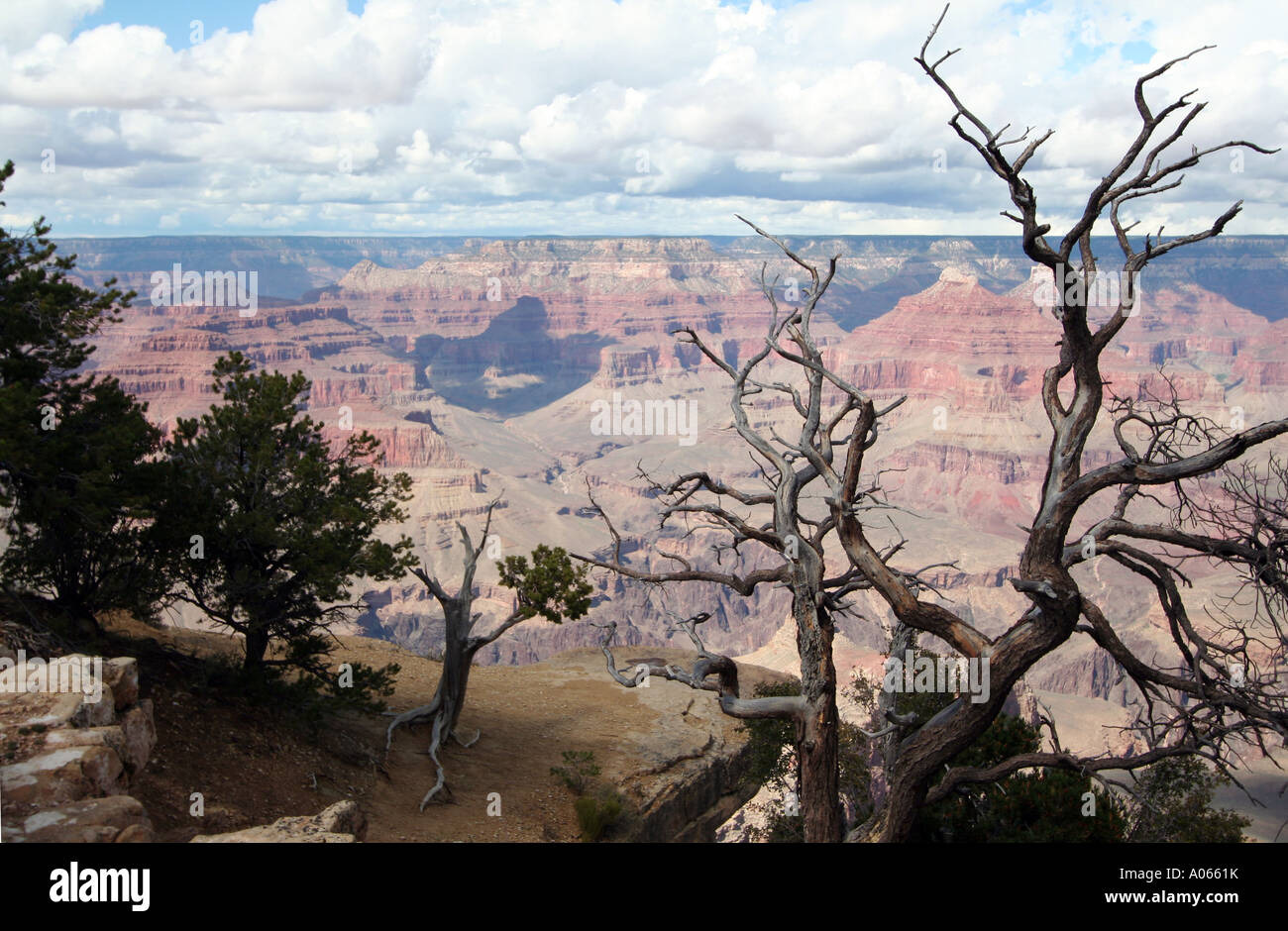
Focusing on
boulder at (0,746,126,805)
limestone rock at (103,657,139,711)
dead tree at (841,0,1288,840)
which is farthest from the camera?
limestone rock at (103,657,139,711)

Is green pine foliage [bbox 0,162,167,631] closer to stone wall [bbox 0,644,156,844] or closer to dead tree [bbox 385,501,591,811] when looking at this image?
stone wall [bbox 0,644,156,844]

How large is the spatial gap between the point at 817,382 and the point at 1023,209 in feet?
10.4

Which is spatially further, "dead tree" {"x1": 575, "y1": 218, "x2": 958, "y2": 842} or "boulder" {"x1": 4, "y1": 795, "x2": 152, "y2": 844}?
"dead tree" {"x1": 575, "y1": 218, "x2": 958, "y2": 842}

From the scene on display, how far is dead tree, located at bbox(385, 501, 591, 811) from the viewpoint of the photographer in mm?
18750

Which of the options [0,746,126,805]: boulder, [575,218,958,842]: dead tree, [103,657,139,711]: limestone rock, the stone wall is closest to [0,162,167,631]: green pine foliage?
the stone wall

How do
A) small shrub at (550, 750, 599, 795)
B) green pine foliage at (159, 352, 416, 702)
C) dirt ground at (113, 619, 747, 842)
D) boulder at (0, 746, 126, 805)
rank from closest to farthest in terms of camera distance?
boulder at (0, 746, 126, 805) < dirt ground at (113, 619, 747, 842) < green pine foliage at (159, 352, 416, 702) < small shrub at (550, 750, 599, 795)

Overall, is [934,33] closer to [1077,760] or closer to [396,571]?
[1077,760]

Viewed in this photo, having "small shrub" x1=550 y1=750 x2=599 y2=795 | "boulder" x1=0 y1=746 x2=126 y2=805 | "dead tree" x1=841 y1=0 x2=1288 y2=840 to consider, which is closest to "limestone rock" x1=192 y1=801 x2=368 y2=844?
"boulder" x1=0 y1=746 x2=126 y2=805

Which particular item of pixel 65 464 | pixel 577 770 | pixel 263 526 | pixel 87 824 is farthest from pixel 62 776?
pixel 577 770

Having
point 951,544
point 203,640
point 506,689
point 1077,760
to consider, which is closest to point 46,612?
point 203,640

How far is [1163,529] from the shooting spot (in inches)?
336

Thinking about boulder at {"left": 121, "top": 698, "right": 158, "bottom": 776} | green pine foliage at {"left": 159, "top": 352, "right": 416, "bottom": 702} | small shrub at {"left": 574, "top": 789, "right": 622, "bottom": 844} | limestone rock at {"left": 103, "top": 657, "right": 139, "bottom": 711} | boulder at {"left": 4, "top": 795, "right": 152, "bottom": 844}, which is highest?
green pine foliage at {"left": 159, "top": 352, "right": 416, "bottom": 702}

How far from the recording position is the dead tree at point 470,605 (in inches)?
738

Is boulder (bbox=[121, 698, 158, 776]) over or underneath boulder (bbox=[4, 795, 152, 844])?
underneath
